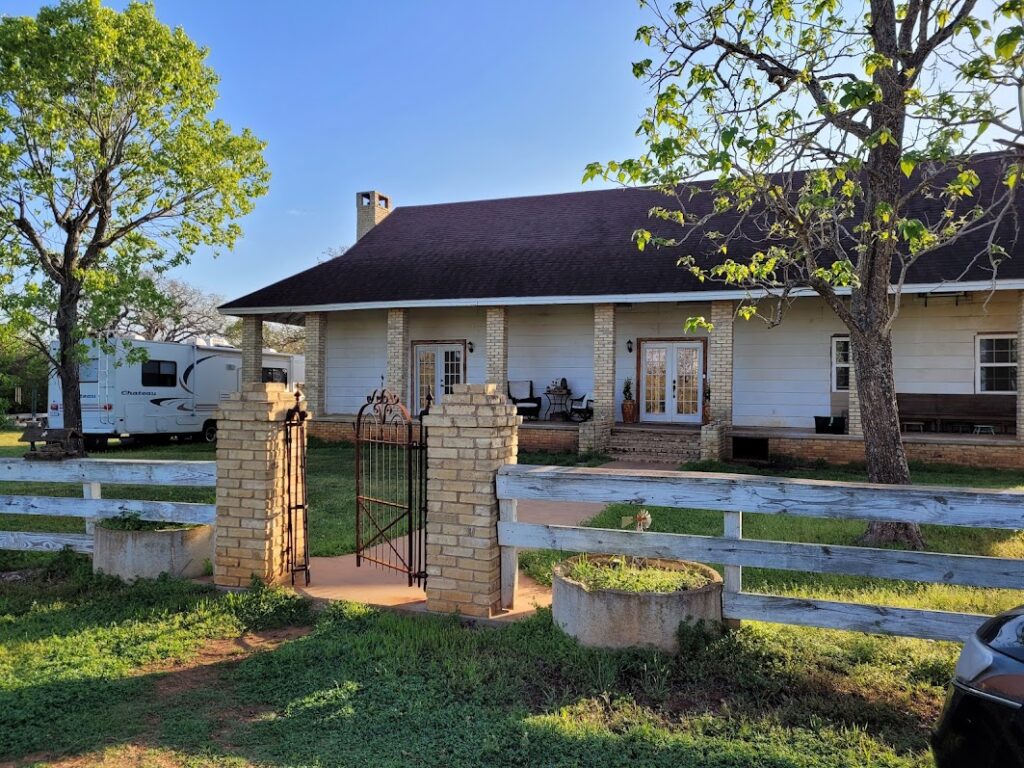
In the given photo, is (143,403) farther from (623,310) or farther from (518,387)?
(623,310)

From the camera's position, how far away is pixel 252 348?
1897cm

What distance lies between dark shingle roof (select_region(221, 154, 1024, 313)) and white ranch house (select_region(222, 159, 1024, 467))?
0.21 ft

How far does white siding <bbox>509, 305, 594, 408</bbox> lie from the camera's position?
58.1 ft

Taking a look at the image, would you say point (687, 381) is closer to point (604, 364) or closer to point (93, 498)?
point (604, 364)

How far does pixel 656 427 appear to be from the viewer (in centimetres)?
1569

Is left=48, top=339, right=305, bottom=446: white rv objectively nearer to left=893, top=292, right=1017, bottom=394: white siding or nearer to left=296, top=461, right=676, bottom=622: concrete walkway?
left=296, top=461, right=676, bottom=622: concrete walkway

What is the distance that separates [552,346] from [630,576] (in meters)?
13.7

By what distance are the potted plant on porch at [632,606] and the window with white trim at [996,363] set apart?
13.3 m

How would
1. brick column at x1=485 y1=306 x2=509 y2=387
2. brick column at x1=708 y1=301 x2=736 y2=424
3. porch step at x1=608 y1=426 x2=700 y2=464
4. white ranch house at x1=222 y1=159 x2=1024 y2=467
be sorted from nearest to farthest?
white ranch house at x1=222 y1=159 x2=1024 y2=467
porch step at x1=608 y1=426 x2=700 y2=464
brick column at x1=708 y1=301 x2=736 y2=424
brick column at x1=485 y1=306 x2=509 y2=387

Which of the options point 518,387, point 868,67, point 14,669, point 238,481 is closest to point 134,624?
point 14,669

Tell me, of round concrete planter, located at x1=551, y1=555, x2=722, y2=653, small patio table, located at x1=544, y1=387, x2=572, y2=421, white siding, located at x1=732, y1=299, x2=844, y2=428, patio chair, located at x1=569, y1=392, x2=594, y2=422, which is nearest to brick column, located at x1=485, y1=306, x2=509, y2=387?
small patio table, located at x1=544, y1=387, x2=572, y2=421

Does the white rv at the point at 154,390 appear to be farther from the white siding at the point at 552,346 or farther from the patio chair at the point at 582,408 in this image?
the patio chair at the point at 582,408

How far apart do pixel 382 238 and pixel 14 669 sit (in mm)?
18718

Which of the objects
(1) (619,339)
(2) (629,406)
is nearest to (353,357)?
(1) (619,339)
